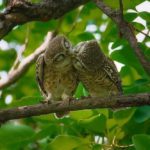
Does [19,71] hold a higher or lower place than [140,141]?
higher

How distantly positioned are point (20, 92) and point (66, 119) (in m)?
1.64

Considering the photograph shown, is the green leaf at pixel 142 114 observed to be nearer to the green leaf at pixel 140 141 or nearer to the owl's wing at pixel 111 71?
the green leaf at pixel 140 141

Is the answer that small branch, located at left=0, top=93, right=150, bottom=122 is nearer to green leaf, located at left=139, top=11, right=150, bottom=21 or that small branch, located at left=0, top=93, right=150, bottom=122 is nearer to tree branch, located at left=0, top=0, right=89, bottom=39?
tree branch, located at left=0, top=0, right=89, bottom=39

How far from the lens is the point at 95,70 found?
9.91ft

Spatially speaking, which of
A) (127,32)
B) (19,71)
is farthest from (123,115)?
(19,71)

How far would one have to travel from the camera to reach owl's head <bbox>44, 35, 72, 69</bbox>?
285cm

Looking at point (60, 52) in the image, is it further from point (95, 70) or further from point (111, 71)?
point (111, 71)

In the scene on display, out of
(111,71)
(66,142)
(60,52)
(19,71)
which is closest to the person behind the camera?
(66,142)

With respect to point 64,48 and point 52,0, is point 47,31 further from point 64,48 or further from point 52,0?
point 52,0

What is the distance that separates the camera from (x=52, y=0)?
2617mm

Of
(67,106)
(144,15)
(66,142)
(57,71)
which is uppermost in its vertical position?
(144,15)

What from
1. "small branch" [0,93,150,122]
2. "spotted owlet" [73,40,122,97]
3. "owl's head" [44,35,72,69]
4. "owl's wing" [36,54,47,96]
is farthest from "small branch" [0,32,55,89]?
"small branch" [0,93,150,122]

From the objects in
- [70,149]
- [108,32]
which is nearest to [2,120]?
[70,149]

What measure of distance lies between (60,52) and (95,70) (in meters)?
0.24
